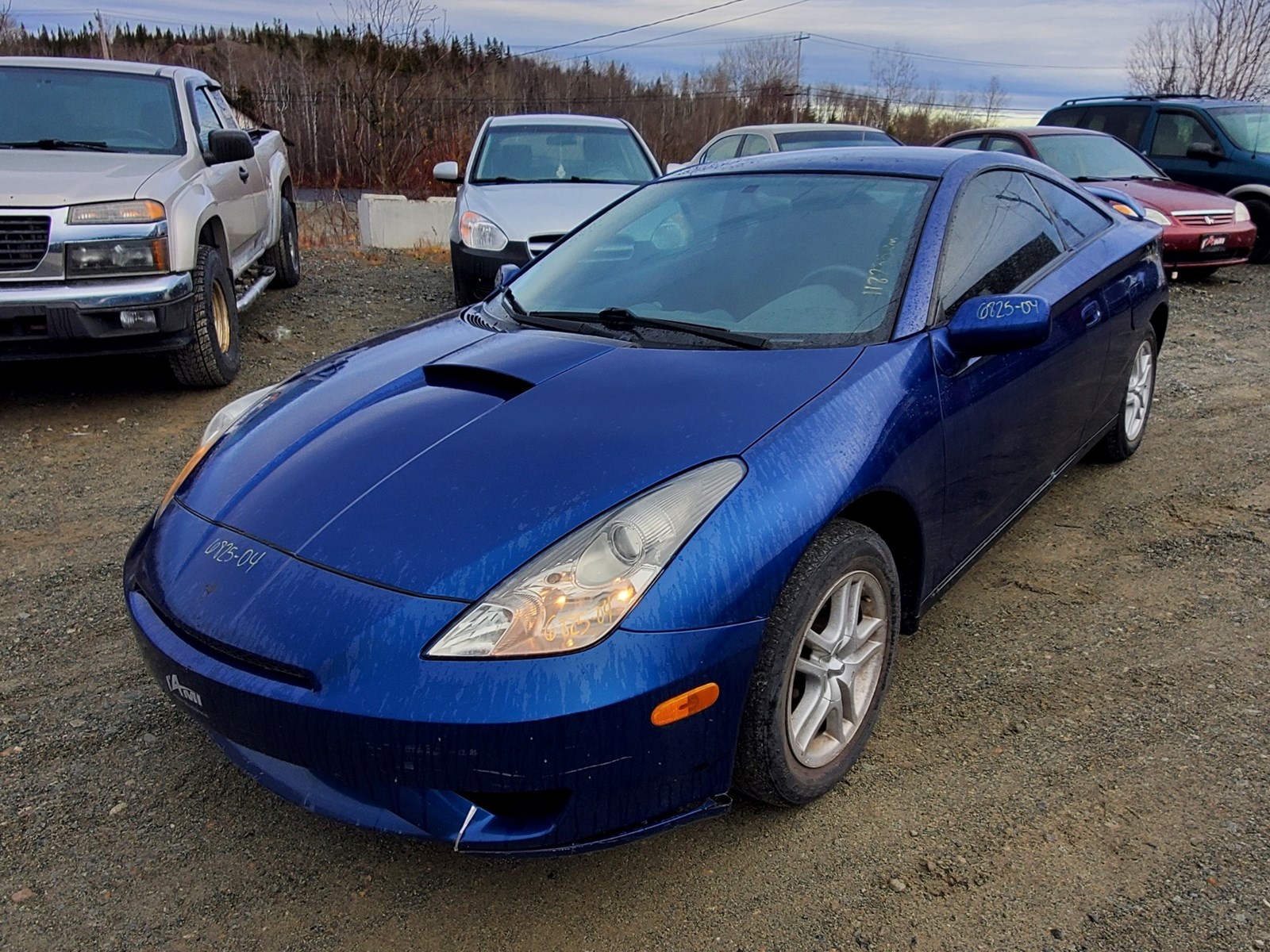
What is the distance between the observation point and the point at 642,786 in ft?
6.10

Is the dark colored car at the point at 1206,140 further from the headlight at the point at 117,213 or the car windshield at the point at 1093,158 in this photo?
A: the headlight at the point at 117,213

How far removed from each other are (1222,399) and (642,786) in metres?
5.45

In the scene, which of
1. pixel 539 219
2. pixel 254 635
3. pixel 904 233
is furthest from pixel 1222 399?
pixel 254 635

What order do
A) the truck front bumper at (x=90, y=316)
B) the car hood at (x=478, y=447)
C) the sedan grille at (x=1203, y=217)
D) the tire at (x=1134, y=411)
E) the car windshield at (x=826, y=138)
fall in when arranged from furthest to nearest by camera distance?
1. the car windshield at (x=826, y=138)
2. the sedan grille at (x=1203, y=217)
3. the truck front bumper at (x=90, y=316)
4. the tire at (x=1134, y=411)
5. the car hood at (x=478, y=447)

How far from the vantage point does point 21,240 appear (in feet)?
15.2

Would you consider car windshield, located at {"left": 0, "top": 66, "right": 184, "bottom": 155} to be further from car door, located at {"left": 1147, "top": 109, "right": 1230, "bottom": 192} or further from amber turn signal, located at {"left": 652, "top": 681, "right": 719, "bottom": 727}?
car door, located at {"left": 1147, "top": 109, "right": 1230, "bottom": 192}

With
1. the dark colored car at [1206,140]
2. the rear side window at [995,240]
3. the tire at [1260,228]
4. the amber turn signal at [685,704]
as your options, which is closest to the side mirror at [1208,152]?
the dark colored car at [1206,140]

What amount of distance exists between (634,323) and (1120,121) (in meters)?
11.3

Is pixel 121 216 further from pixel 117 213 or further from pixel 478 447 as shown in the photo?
pixel 478 447

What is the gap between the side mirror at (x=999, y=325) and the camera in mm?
2564

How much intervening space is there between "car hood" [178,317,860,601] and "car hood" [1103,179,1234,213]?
840 cm

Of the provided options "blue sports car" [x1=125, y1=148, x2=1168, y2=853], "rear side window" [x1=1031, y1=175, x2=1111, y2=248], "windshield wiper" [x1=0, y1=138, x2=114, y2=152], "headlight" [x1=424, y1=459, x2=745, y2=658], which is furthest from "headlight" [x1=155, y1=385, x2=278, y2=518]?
"windshield wiper" [x1=0, y1=138, x2=114, y2=152]

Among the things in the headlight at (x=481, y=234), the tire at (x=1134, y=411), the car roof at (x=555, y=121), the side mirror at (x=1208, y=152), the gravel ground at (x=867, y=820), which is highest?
the car roof at (x=555, y=121)

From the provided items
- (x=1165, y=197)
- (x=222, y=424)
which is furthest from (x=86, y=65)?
(x=1165, y=197)
